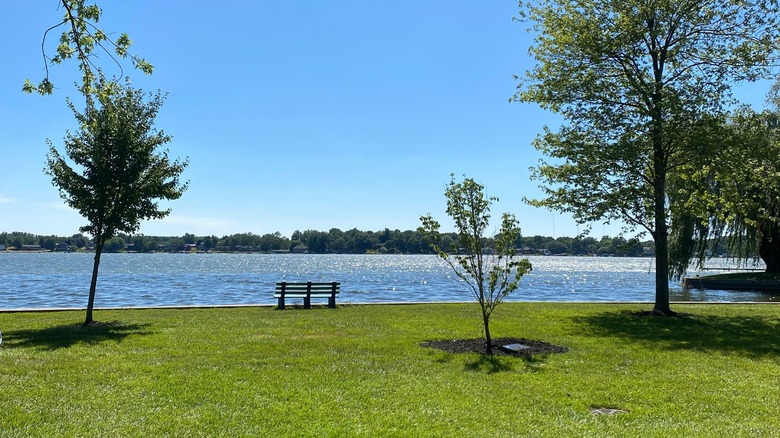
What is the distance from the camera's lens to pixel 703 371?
795cm

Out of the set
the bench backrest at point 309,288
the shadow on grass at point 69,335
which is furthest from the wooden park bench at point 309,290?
the shadow on grass at point 69,335

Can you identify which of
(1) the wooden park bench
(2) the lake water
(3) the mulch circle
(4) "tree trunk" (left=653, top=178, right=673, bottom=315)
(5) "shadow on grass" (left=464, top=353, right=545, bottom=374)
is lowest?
(2) the lake water

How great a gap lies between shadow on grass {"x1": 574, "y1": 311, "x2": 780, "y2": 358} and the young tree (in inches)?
432

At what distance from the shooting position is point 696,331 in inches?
480

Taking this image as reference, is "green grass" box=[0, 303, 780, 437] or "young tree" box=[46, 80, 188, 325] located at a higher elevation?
"young tree" box=[46, 80, 188, 325]

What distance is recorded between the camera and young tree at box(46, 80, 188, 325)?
13547 millimetres

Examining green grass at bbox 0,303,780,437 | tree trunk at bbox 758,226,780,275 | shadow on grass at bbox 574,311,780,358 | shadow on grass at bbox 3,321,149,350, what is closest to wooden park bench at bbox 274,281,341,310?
green grass at bbox 0,303,780,437

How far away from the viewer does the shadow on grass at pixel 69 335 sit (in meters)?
9.71

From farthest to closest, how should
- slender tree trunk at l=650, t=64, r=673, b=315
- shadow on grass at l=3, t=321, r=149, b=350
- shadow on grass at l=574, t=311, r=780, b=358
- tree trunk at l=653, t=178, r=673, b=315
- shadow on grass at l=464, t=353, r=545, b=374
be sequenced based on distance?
tree trunk at l=653, t=178, r=673, b=315 < slender tree trunk at l=650, t=64, r=673, b=315 < shadow on grass at l=574, t=311, r=780, b=358 < shadow on grass at l=3, t=321, r=149, b=350 < shadow on grass at l=464, t=353, r=545, b=374

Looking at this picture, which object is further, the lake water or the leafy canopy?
the lake water

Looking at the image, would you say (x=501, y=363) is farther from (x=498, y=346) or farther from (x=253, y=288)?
(x=253, y=288)

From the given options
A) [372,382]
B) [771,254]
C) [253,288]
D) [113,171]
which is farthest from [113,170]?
[771,254]

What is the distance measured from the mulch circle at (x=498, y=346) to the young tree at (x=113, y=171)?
835 cm

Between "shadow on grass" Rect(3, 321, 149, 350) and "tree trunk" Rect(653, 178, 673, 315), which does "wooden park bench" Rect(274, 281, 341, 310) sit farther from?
"tree trunk" Rect(653, 178, 673, 315)
